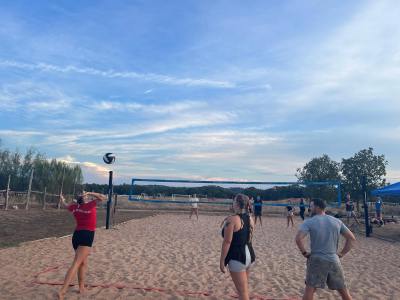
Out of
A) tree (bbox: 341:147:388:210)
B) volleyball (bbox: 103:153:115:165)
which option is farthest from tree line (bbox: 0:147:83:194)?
tree (bbox: 341:147:388:210)

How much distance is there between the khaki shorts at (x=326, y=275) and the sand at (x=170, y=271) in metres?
1.38

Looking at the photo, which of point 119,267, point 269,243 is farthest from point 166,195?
point 119,267

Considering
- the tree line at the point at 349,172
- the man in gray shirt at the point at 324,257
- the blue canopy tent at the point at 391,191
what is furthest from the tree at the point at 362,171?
the man in gray shirt at the point at 324,257

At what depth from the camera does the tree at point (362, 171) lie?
38.3 m

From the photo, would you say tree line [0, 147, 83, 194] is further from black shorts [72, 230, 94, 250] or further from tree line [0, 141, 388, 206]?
black shorts [72, 230, 94, 250]

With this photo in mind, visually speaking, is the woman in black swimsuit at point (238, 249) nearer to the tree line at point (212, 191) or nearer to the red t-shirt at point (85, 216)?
the red t-shirt at point (85, 216)

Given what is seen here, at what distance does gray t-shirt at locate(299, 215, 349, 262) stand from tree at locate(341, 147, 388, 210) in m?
37.2

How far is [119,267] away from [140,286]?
132cm

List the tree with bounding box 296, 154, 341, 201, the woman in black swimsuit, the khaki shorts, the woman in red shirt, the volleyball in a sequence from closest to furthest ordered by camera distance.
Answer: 1. the woman in black swimsuit
2. the khaki shorts
3. the woman in red shirt
4. the volleyball
5. the tree with bounding box 296, 154, 341, 201

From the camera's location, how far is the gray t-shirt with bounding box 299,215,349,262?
145 inches

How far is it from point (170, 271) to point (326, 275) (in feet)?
10.6

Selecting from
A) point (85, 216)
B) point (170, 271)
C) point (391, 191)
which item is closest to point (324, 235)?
point (85, 216)

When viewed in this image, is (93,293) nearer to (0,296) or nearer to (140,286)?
(140,286)

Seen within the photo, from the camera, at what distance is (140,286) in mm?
5242
